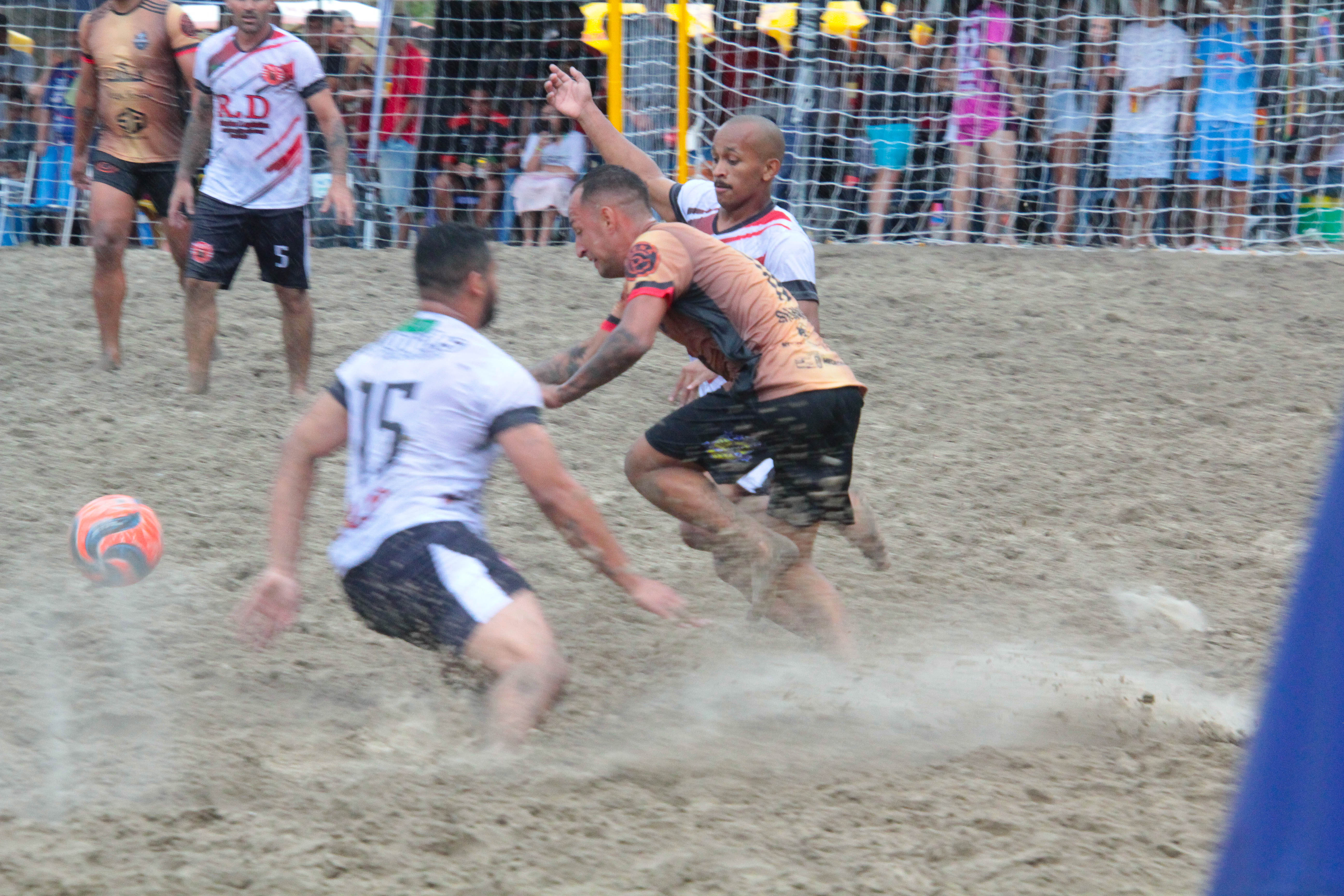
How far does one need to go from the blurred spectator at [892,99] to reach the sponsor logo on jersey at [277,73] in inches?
187

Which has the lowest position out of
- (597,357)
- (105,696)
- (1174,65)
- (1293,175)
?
(105,696)

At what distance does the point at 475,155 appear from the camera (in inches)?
401

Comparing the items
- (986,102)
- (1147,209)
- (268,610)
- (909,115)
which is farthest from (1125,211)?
(268,610)

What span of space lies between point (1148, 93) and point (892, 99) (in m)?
1.77

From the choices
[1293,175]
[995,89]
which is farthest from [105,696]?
[1293,175]

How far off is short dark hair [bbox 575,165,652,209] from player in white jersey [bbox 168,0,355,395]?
260cm

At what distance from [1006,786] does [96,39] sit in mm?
5644

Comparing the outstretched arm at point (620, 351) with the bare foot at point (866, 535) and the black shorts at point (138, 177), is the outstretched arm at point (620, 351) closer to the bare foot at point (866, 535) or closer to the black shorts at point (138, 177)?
the bare foot at point (866, 535)

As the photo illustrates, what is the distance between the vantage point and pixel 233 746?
11.1 ft

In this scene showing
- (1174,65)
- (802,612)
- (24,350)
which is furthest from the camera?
(1174,65)

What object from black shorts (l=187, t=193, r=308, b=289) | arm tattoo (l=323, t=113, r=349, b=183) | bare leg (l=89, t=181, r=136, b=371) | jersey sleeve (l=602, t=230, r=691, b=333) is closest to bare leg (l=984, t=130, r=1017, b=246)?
arm tattoo (l=323, t=113, r=349, b=183)

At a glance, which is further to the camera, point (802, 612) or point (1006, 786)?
point (802, 612)

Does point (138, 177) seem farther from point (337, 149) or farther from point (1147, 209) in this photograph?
point (1147, 209)

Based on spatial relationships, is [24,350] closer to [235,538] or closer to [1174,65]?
[235,538]
